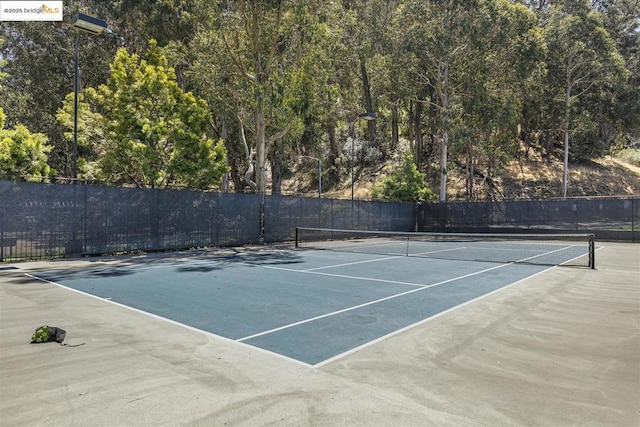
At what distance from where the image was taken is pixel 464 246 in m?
23.1

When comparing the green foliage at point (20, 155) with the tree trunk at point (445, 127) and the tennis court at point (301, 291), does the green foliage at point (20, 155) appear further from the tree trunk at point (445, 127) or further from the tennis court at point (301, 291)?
the tree trunk at point (445, 127)

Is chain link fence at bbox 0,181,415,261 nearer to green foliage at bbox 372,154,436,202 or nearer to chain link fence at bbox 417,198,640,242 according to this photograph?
green foliage at bbox 372,154,436,202

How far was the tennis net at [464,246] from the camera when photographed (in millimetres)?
16375

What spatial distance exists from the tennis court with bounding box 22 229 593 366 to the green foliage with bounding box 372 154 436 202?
17706mm

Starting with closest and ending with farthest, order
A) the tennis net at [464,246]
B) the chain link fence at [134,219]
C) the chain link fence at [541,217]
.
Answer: the chain link fence at [134,219] < the tennis net at [464,246] < the chain link fence at [541,217]

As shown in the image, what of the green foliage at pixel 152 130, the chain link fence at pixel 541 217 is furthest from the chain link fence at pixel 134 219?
the chain link fence at pixel 541 217

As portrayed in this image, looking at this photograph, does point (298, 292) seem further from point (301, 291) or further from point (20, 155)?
point (20, 155)

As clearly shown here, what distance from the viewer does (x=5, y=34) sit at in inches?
1427

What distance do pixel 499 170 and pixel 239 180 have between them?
26.9m

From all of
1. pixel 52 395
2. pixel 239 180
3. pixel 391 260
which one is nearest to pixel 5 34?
pixel 239 180

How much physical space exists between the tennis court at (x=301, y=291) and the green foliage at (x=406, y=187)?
17.7m

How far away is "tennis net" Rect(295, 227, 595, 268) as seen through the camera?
16375 millimetres

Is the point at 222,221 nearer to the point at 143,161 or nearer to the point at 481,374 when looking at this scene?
the point at 143,161

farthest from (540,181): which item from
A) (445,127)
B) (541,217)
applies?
(541,217)
